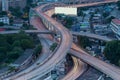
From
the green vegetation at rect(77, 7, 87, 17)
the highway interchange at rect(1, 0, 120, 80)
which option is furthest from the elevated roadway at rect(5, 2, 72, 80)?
the green vegetation at rect(77, 7, 87, 17)

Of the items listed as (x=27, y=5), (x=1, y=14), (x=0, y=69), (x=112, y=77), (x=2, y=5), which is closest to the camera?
(x=112, y=77)

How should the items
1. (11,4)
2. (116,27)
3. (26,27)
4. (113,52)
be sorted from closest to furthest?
(113,52) < (116,27) < (26,27) < (11,4)

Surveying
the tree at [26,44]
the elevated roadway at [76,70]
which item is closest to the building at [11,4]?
the tree at [26,44]

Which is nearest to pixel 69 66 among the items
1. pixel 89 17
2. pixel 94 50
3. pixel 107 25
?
pixel 94 50

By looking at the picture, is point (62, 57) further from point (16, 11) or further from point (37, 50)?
point (16, 11)

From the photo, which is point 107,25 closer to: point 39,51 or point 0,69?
point 39,51

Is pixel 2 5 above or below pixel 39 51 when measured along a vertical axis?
above

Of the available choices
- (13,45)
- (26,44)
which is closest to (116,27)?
(26,44)
